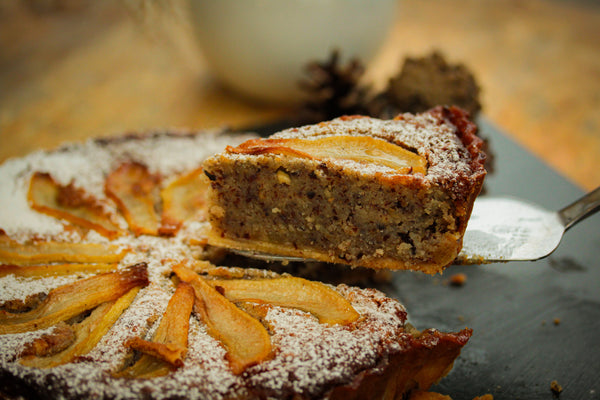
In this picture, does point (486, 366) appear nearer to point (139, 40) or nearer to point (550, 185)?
point (550, 185)

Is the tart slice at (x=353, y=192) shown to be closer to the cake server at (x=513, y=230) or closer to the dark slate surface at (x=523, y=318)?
the cake server at (x=513, y=230)

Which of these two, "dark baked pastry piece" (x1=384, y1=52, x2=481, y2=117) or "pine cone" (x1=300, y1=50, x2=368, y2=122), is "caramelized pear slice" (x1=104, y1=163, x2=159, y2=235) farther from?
"dark baked pastry piece" (x1=384, y1=52, x2=481, y2=117)

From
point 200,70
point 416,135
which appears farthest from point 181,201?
point 200,70

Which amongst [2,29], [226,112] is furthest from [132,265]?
[2,29]

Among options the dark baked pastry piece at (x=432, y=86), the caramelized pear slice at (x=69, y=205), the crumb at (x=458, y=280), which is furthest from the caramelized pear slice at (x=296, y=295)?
the dark baked pastry piece at (x=432, y=86)

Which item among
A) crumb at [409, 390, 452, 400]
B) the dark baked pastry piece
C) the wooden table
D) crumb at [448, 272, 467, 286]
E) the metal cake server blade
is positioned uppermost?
the wooden table

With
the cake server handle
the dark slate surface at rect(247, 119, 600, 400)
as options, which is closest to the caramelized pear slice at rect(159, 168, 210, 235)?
the dark slate surface at rect(247, 119, 600, 400)
